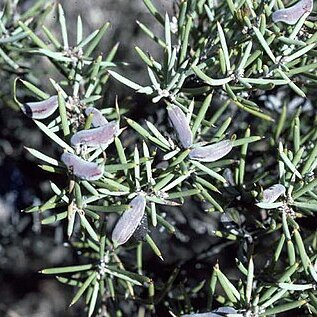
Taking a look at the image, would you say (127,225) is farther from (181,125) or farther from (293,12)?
(293,12)

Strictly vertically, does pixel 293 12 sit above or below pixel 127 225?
above

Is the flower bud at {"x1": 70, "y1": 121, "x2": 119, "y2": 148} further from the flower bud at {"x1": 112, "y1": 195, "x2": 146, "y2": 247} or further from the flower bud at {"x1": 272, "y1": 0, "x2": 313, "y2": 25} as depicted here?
the flower bud at {"x1": 272, "y1": 0, "x2": 313, "y2": 25}

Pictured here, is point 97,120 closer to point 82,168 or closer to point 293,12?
point 82,168

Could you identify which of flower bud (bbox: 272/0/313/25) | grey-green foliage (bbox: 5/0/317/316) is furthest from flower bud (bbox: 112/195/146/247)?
flower bud (bbox: 272/0/313/25)

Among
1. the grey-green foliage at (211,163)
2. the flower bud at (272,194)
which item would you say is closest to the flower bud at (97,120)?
the grey-green foliage at (211,163)

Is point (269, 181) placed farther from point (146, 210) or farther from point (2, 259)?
point (2, 259)

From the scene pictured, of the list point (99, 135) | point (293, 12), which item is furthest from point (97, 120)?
point (293, 12)

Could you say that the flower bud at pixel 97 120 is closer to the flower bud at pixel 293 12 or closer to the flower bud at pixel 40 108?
the flower bud at pixel 40 108
